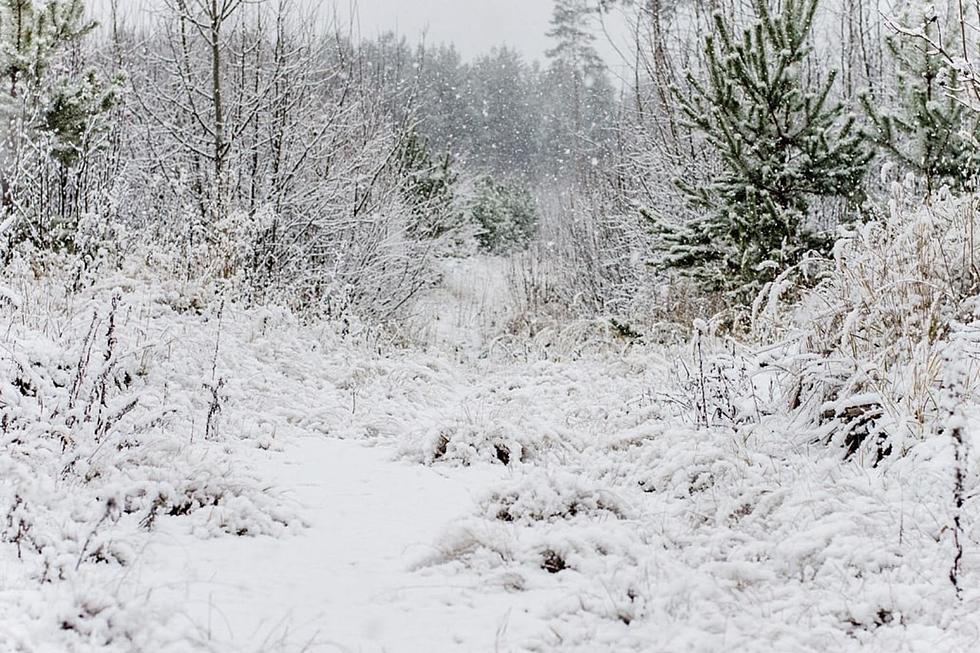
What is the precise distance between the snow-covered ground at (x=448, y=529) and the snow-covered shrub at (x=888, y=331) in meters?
0.18

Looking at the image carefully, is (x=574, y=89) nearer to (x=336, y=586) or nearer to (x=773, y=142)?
(x=773, y=142)

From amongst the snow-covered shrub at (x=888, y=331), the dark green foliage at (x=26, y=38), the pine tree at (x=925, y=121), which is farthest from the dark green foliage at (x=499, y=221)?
the snow-covered shrub at (x=888, y=331)

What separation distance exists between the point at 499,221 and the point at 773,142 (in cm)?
1997

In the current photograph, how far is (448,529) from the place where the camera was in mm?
2650

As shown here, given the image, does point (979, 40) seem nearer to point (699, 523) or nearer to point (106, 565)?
point (699, 523)

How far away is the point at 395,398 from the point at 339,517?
10.4 ft

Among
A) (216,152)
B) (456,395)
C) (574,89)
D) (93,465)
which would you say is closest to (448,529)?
→ (93,465)

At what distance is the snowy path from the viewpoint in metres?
1.99

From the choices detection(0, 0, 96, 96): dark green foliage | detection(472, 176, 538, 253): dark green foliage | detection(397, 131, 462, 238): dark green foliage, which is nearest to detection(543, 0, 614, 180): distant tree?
detection(472, 176, 538, 253): dark green foliage

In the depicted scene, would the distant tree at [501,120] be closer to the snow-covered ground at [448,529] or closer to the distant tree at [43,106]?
the distant tree at [43,106]

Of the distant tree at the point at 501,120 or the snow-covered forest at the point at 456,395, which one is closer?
the snow-covered forest at the point at 456,395

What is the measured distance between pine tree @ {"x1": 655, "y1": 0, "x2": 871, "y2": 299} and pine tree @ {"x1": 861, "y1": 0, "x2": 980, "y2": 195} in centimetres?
31

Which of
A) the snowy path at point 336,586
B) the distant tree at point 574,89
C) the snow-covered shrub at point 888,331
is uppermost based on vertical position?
the distant tree at point 574,89

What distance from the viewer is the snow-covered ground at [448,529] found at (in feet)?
6.43
